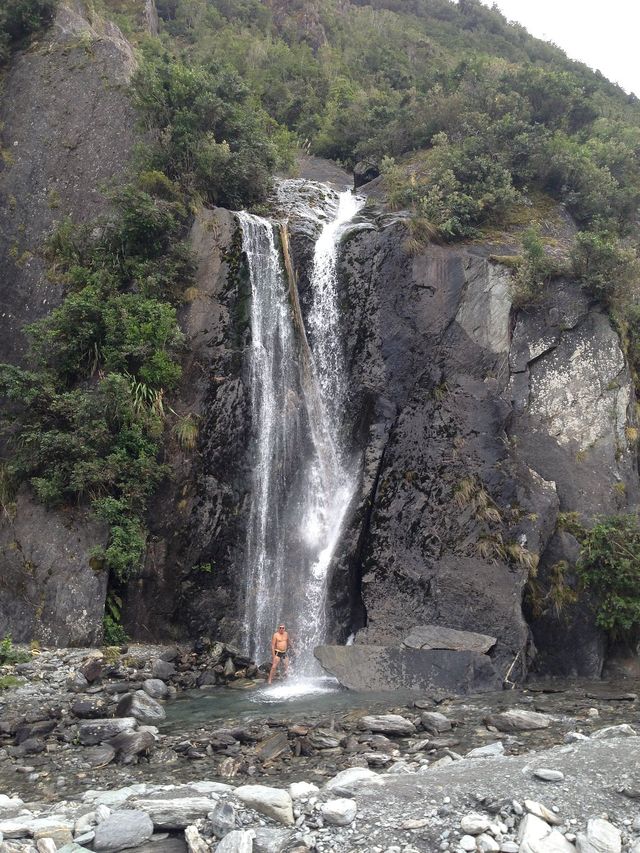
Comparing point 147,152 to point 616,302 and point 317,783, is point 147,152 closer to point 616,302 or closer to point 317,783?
point 616,302

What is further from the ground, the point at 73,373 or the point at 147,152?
the point at 147,152

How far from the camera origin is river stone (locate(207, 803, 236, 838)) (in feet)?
19.2

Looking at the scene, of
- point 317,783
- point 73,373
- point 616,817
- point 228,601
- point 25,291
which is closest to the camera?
point 616,817

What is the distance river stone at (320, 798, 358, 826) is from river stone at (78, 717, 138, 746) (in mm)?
4305

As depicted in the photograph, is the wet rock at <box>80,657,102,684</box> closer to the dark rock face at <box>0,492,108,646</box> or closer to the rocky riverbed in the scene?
the rocky riverbed

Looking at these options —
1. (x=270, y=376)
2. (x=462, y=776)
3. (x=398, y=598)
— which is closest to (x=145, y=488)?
(x=270, y=376)

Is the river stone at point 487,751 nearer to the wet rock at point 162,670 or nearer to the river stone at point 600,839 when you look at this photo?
the river stone at point 600,839

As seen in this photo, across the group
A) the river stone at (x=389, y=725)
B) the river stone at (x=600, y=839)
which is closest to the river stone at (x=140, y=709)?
the river stone at (x=389, y=725)

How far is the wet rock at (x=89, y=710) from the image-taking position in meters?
10.1

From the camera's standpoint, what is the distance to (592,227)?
2075 cm

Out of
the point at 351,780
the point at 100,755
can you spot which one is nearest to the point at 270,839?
the point at 351,780

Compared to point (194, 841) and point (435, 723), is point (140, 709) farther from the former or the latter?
point (194, 841)

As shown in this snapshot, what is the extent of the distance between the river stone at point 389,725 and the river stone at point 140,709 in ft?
10.7

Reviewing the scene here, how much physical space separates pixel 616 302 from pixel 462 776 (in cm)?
1375
